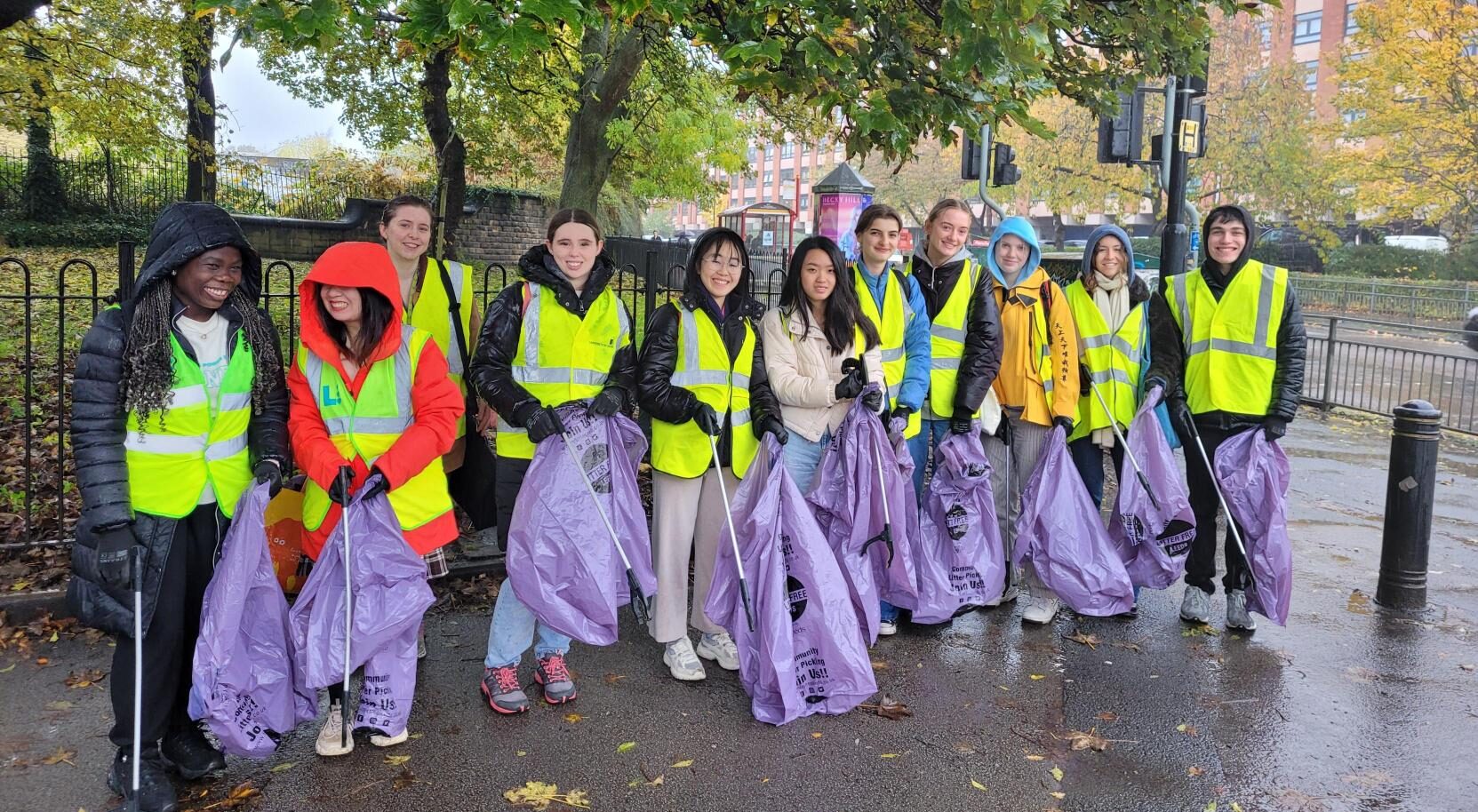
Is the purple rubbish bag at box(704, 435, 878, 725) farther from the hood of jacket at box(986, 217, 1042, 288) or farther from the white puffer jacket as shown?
the hood of jacket at box(986, 217, 1042, 288)

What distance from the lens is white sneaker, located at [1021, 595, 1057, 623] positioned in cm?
479

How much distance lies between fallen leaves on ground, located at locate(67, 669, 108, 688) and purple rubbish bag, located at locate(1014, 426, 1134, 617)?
382 cm

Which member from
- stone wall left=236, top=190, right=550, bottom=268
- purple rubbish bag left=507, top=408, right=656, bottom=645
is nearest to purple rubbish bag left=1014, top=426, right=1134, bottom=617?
purple rubbish bag left=507, top=408, right=656, bottom=645

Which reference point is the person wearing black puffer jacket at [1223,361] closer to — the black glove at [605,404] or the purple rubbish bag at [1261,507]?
the purple rubbish bag at [1261,507]

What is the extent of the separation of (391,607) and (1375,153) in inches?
1090

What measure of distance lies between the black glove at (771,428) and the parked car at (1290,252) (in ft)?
107

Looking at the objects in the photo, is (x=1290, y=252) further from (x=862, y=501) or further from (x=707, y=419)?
(x=707, y=419)

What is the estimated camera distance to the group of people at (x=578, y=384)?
3014 mm

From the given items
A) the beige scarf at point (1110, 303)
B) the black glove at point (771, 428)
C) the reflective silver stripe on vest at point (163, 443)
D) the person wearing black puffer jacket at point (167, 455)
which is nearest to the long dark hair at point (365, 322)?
the person wearing black puffer jacket at point (167, 455)

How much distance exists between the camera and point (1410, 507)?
5.09 metres

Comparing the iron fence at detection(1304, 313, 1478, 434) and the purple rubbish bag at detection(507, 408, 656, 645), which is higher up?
the iron fence at detection(1304, 313, 1478, 434)

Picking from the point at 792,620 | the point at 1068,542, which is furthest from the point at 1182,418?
the point at 792,620

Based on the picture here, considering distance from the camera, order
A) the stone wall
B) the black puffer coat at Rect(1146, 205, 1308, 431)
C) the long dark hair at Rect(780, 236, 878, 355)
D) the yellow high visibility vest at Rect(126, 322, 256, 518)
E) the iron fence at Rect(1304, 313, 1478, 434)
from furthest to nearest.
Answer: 1. the stone wall
2. the iron fence at Rect(1304, 313, 1478, 434)
3. the black puffer coat at Rect(1146, 205, 1308, 431)
4. the long dark hair at Rect(780, 236, 878, 355)
5. the yellow high visibility vest at Rect(126, 322, 256, 518)

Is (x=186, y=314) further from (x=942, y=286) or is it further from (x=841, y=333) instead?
(x=942, y=286)
